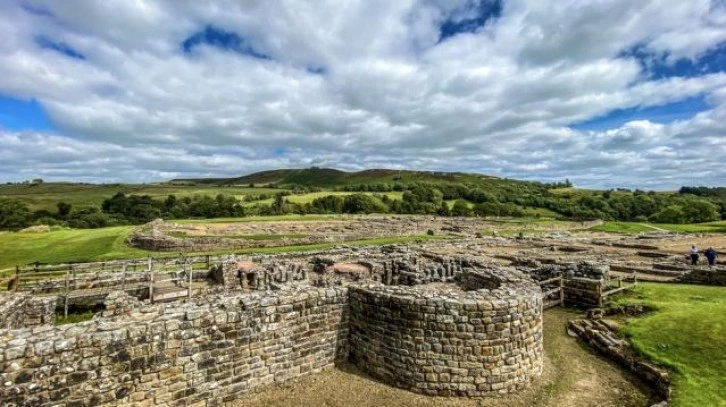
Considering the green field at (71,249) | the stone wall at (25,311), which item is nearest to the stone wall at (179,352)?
the stone wall at (25,311)

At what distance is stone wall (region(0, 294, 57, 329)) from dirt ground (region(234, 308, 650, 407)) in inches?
326

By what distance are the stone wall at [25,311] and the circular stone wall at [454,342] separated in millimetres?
10994

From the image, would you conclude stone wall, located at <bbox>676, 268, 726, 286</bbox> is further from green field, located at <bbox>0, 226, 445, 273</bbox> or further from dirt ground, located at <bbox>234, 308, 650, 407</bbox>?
green field, located at <bbox>0, 226, 445, 273</bbox>

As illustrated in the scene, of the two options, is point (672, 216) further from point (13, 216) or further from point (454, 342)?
point (13, 216)

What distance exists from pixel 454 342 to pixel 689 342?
277 inches

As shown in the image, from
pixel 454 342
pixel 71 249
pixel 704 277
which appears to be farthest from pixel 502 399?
pixel 71 249

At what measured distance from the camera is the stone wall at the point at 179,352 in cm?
719

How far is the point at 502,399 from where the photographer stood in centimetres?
937

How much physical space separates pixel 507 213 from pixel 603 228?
36156 mm

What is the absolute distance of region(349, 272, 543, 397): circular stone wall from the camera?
9.42m

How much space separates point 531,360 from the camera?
10125 mm

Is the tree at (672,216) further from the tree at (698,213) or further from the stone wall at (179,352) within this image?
Result: the stone wall at (179,352)

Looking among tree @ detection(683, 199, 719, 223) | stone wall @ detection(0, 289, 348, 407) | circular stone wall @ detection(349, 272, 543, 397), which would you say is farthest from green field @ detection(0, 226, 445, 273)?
tree @ detection(683, 199, 719, 223)

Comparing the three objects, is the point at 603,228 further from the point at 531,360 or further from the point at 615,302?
the point at 531,360
